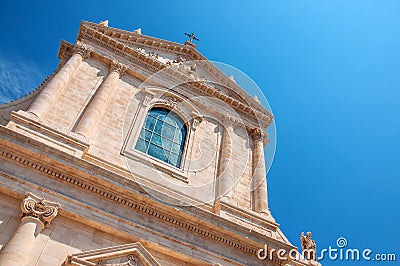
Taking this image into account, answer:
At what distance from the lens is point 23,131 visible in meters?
9.03

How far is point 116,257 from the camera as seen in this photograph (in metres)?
8.02

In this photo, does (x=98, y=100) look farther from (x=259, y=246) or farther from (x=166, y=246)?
(x=259, y=246)

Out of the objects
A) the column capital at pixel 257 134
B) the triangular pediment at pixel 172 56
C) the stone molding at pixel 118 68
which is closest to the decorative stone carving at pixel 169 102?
the triangular pediment at pixel 172 56

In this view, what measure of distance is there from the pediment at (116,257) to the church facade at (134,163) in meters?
0.02

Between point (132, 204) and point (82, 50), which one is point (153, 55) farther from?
point (132, 204)

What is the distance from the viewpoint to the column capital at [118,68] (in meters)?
13.8

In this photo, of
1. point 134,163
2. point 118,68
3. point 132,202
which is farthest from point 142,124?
point 132,202

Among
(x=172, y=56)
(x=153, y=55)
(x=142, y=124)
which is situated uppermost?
(x=172, y=56)

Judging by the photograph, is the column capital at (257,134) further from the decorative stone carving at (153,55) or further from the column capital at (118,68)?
the column capital at (118,68)

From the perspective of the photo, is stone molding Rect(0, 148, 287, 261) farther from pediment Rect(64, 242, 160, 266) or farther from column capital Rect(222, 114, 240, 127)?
column capital Rect(222, 114, 240, 127)

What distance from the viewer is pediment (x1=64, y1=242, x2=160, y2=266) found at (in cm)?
744

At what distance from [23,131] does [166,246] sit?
503cm

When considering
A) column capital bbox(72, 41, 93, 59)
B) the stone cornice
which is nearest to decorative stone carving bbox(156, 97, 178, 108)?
column capital bbox(72, 41, 93, 59)

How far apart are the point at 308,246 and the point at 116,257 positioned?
7.54m
